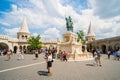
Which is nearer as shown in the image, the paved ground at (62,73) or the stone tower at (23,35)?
the paved ground at (62,73)

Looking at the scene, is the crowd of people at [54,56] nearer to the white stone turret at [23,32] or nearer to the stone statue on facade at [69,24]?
the stone statue on facade at [69,24]

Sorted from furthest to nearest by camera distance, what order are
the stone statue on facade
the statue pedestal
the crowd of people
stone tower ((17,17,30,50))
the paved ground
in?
stone tower ((17,17,30,50))
the stone statue on facade
the statue pedestal
the crowd of people
the paved ground

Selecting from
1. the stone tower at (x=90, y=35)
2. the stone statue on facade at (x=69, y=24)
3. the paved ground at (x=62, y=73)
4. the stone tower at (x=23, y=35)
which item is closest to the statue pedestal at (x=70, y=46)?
the stone statue on facade at (x=69, y=24)

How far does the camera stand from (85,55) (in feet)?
66.6

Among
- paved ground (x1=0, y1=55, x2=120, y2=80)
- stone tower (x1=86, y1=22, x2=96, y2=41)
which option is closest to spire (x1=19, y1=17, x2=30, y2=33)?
stone tower (x1=86, y1=22, x2=96, y2=41)

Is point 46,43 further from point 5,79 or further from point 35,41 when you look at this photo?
point 5,79

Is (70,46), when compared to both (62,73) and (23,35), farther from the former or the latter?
(23,35)

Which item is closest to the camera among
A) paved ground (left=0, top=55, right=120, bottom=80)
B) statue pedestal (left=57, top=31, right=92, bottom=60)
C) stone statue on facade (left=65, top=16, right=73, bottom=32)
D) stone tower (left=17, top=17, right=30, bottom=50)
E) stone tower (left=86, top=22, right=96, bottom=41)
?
paved ground (left=0, top=55, right=120, bottom=80)

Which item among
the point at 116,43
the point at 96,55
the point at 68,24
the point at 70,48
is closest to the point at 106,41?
the point at 116,43

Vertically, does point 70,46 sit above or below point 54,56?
above

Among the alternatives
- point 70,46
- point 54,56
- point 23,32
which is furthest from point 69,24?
point 23,32

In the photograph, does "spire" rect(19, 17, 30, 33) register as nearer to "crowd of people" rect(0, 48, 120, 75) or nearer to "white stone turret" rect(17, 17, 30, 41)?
"white stone turret" rect(17, 17, 30, 41)

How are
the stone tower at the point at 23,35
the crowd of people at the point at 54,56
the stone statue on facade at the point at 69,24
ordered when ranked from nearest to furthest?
the crowd of people at the point at 54,56 → the stone statue on facade at the point at 69,24 → the stone tower at the point at 23,35

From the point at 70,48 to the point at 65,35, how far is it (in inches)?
141
